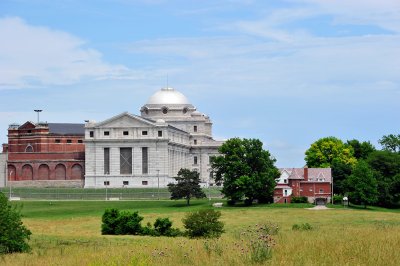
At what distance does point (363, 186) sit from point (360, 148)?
168ft

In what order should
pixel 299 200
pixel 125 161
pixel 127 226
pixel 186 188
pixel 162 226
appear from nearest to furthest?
pixel 162 226, pixel 127 226, pixel 299 200, pixel 186 188, pixel 125 161

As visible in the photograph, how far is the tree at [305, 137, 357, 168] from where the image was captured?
5728 inches

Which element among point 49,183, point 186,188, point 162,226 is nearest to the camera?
point 162,226

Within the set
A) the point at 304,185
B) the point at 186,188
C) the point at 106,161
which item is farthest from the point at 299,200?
the point at 106,161

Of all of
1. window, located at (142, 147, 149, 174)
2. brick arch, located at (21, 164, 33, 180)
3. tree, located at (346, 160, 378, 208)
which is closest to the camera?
tree, located at (346, 160, 378, 208)

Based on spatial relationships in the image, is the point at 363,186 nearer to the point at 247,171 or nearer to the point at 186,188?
the point at 247,171

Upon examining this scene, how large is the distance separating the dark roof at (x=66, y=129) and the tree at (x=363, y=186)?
7159 cm

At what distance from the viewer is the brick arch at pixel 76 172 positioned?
6068 inches

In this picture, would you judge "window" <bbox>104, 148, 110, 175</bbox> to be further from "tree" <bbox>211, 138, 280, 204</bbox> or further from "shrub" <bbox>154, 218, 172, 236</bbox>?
"shrub" <bbox>154, 218, 172, 236</bbox>

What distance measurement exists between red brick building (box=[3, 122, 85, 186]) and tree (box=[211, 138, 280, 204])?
48.6 meters

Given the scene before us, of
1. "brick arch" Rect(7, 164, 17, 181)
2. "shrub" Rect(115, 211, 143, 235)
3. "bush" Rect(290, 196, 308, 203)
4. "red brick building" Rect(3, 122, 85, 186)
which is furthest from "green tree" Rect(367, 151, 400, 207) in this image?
"brick arch" Rect(7, 164, 17, 181)

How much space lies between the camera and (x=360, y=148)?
6083 inches

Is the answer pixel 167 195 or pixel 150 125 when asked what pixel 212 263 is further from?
pixel 150 125

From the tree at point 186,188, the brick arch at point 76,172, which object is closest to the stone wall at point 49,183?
the brick arch at point 76,172
